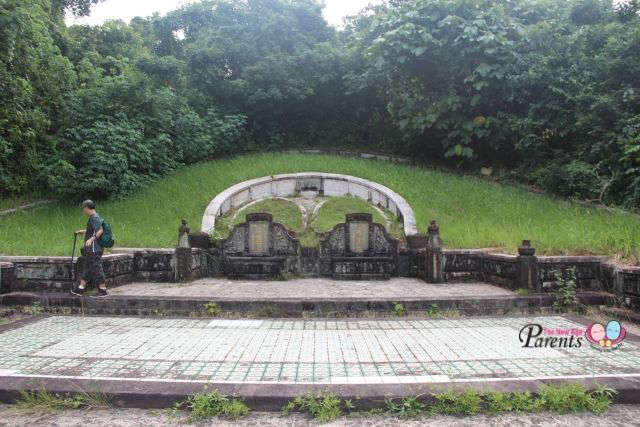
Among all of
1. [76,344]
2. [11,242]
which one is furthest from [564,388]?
[11,242]

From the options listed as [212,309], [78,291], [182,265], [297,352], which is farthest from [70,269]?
[297,352]

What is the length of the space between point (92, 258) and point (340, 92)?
1799cm

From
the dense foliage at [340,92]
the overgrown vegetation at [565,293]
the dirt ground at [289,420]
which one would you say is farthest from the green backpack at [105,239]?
the dense foliage at [340,92]

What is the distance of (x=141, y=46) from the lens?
23219 mm

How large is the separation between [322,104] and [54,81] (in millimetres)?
12162

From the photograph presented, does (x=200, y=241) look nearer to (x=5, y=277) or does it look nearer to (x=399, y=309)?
(x=5, y=277)

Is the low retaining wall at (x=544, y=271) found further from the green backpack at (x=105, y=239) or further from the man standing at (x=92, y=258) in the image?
the man standing at (x=92, y=258)

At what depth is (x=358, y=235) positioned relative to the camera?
8.96 m

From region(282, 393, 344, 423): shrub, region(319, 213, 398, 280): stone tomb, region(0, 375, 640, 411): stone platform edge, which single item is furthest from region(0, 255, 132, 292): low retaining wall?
region(282, 393, 344, 423): shrub

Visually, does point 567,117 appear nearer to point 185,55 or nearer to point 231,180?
point 231,180

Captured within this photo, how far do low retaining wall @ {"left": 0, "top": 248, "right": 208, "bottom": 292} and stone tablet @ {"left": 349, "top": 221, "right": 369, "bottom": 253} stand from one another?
3.20 meters

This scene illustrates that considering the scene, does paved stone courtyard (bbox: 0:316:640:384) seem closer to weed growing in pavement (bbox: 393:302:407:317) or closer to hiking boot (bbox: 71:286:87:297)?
weed growing in pavement (bbox: 393:302:407:317)

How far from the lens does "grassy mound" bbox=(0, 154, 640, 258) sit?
817 cm

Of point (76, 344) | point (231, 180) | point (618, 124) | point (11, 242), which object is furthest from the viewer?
point (231, 180)
